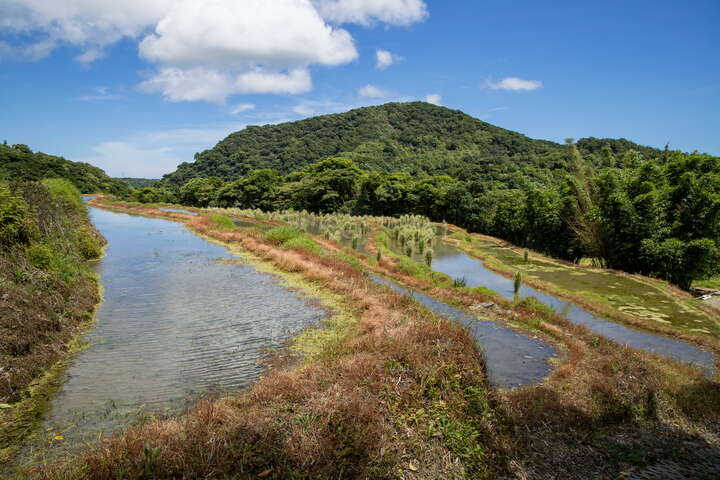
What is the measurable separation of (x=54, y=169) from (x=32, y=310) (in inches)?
3515

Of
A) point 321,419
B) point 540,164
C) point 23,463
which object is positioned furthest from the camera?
point 540,164

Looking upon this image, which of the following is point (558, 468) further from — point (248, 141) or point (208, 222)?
point (248, 141)

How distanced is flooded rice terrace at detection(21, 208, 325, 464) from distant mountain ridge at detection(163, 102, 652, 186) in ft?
286

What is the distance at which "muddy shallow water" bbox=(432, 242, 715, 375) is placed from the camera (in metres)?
12.9

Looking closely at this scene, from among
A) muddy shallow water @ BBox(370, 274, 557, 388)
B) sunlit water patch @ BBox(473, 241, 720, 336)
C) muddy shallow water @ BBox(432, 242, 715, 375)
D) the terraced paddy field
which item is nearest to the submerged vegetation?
the terraced paddy field

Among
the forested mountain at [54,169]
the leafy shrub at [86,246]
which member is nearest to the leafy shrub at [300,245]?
the leafy shrub at [86,246]

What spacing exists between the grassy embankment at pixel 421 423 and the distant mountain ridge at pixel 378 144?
93.2m

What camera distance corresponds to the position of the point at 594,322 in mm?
16609

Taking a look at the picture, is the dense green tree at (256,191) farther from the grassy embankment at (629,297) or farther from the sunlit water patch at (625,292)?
the sunlit water patch at (625,292)

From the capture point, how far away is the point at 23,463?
5258 mm

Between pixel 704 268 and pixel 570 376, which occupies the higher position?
pixel 704 268

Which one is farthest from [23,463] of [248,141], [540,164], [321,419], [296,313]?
[248,141]

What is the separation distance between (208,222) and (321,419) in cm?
3401

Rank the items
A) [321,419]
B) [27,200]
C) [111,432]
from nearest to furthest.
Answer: [321,419] → [111,432] → [27,200]
